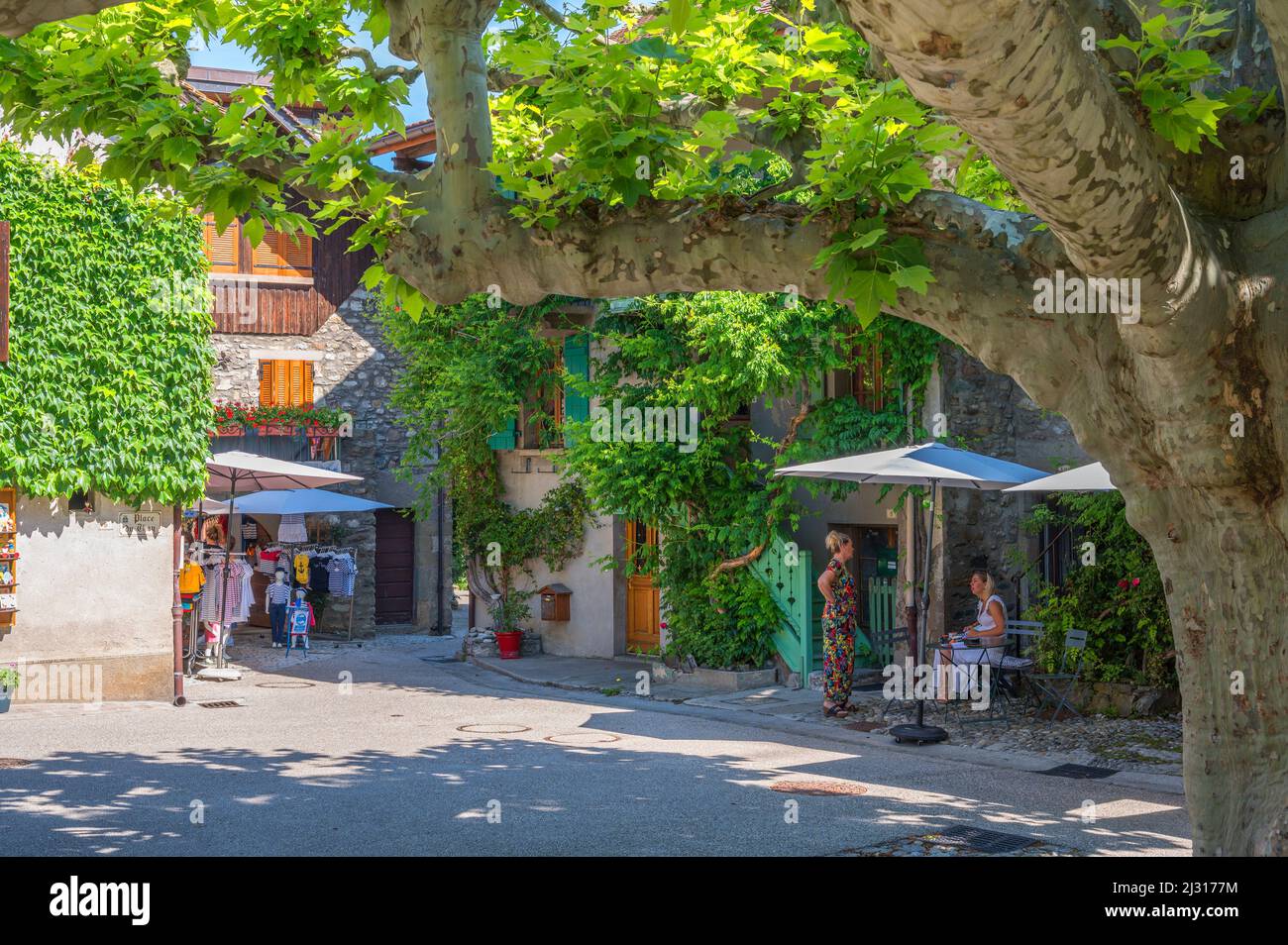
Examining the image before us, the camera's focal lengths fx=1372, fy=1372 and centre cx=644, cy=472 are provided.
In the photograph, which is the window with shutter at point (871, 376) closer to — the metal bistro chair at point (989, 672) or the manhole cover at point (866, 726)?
the metal bistro chair at point (989, 672)

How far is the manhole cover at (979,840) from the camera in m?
8.32

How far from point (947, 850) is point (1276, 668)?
2933mm

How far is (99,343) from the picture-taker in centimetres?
1598

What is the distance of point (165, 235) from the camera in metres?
16.5

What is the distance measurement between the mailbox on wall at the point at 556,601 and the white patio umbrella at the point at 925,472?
27.1ft

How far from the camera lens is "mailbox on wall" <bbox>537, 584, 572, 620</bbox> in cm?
2217

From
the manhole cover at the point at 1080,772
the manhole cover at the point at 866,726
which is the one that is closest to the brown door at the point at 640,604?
the manhole cover at the point at 866,726

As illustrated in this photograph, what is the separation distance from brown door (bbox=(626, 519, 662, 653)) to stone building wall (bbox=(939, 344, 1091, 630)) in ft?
18.7

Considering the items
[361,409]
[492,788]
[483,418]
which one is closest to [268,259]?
[361,409]

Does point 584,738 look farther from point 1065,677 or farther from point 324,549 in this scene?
point 324,549

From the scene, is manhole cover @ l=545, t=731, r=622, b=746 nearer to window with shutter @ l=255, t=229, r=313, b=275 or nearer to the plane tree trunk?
the plane tree trunk

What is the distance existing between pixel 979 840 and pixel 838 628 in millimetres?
5751
